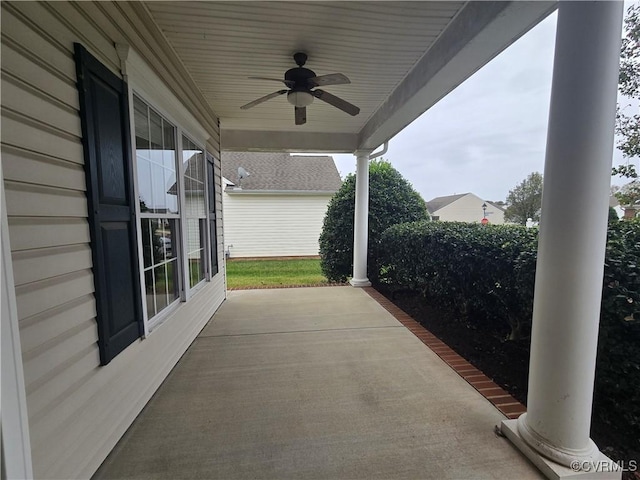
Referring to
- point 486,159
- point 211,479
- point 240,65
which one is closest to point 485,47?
point 240,65

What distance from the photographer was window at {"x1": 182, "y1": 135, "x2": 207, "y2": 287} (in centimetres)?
320

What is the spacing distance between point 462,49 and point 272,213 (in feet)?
29.3

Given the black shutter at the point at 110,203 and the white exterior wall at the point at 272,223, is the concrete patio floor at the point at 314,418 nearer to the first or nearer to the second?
the black shutter at the point at 110,203

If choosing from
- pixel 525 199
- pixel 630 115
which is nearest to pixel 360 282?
pixel 630 115

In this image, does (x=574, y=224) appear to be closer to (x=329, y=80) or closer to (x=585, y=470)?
(x=585, y=470)

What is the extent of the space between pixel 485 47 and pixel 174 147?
2846 mm

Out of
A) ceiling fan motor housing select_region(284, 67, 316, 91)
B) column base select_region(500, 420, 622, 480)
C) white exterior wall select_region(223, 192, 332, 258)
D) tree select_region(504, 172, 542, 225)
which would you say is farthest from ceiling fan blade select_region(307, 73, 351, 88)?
tree select_region(504, 172, 542, 225)

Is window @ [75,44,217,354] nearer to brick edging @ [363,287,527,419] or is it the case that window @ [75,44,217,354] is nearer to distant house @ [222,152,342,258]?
brick edging @ [363,287,527,419]

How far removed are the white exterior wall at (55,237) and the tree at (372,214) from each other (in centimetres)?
481

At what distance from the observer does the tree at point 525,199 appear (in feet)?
71.3

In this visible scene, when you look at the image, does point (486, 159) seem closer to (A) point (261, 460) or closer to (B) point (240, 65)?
(B) point (240, 65)

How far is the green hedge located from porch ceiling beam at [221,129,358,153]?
6.51 ft

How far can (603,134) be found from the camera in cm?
130

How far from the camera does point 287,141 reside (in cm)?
526
